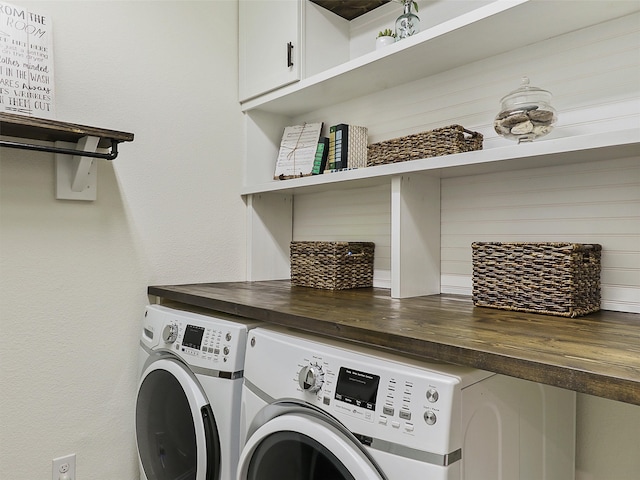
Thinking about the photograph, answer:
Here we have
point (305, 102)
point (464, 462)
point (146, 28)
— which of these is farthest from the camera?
point (305, 102)

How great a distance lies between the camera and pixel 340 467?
91 cm

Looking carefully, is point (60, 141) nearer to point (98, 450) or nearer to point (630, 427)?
point (98, 450)

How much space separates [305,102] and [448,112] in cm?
66

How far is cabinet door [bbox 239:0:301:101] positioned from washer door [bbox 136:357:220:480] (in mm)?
1187

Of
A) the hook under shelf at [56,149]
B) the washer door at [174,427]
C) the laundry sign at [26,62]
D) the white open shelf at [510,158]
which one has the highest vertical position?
the laundry sign at [26,62]

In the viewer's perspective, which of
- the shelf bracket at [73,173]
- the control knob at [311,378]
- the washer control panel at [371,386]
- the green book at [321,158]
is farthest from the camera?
the green book at [321,158]

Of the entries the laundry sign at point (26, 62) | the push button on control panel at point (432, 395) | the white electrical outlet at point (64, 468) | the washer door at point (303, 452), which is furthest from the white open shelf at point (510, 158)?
the white electrical outlet at point (64, 468)

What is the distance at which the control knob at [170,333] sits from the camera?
4.91 feet

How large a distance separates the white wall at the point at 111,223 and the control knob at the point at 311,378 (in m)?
1.02

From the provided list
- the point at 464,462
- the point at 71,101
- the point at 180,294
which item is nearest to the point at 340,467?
the point at 464,462

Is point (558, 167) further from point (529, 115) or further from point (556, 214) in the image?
point (529, 115)

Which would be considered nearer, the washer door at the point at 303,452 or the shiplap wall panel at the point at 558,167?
the washer door at the point at 303,452

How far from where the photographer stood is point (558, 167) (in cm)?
136

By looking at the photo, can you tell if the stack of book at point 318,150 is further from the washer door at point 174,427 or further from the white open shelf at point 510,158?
the washer door at point 174,427
